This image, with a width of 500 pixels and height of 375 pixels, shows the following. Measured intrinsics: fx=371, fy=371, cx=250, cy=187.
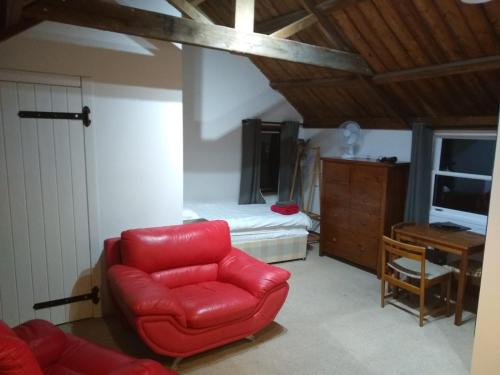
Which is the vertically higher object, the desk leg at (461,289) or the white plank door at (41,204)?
the white plank door at (41,204)

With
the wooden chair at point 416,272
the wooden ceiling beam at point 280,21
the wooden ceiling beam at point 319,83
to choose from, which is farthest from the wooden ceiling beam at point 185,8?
the wooden chair at point 416,272

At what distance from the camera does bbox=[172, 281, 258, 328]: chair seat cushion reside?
2.47m

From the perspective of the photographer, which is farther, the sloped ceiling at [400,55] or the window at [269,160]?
the window at [269,160]

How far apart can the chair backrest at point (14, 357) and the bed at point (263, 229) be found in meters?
2.82

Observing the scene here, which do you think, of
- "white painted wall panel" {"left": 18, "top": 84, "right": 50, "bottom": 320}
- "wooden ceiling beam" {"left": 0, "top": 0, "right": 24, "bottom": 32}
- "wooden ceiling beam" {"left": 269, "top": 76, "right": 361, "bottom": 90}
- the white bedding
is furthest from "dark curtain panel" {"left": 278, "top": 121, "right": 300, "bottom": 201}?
"wooden ceiling beam" {"left": 0, "top": 0, "right": 24, "bottom": 32}

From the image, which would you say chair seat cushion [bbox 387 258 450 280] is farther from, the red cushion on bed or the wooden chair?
the red cushion on bed

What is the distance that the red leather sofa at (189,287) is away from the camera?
236cm

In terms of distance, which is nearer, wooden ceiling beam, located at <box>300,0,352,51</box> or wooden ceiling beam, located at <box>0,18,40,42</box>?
wooden ceiling beam, located at <box>0,18,40,42</box>

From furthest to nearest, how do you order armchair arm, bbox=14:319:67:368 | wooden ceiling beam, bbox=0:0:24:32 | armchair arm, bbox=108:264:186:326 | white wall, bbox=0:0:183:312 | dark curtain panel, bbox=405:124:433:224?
dark curtain panel, bbox=405:124:433:224 → white wall, bbox=0:0:183:312 → armchair arm, bbox=108:264:186:326 → wooden ceiling beam, bbox=0:0:24:32 → armchair arm, bbox=14:319:67:368

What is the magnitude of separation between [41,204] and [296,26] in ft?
8.75

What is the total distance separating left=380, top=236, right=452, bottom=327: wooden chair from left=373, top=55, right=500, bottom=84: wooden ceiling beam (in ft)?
5.12

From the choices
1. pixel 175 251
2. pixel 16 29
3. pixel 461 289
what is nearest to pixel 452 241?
pixel 461 289

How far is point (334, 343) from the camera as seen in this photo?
2891mm

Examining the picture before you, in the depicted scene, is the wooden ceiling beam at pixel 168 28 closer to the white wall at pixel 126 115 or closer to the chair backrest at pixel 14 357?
the white wall at pixel 126 115
